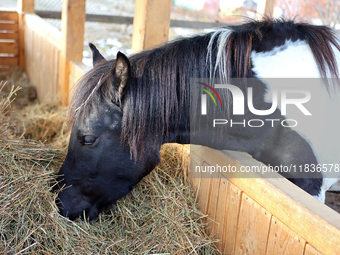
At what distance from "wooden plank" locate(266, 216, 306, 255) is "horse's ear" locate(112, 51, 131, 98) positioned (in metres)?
0.84

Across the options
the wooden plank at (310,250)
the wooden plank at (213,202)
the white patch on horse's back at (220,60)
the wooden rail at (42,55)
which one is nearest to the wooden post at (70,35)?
the wooden rail at (42,55)

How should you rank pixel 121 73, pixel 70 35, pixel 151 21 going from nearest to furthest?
1. pixel 121 73
2. pixel 151 21
3. pixel 70 35

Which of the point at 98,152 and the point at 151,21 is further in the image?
the point at 151,21

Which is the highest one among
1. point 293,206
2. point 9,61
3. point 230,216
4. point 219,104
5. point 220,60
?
point 220,60

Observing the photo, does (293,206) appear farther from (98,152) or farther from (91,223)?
(91,223)

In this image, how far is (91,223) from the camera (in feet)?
6.23

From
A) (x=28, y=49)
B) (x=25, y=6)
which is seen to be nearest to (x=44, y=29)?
(x=28, y=49)

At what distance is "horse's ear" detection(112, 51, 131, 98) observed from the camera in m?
1.44

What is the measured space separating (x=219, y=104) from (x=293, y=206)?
0.57m

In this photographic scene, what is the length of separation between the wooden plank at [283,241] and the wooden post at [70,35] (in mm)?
2809

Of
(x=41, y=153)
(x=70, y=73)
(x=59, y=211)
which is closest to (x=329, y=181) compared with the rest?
(x=59, y=211)

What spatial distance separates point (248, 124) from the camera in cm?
169

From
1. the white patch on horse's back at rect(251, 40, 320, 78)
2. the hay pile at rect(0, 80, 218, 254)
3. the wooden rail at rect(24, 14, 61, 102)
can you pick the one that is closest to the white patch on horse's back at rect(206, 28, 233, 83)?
the white patch on horse's back at rect(251, 40, 320, 78)

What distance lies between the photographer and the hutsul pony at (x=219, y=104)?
61.9 inches
